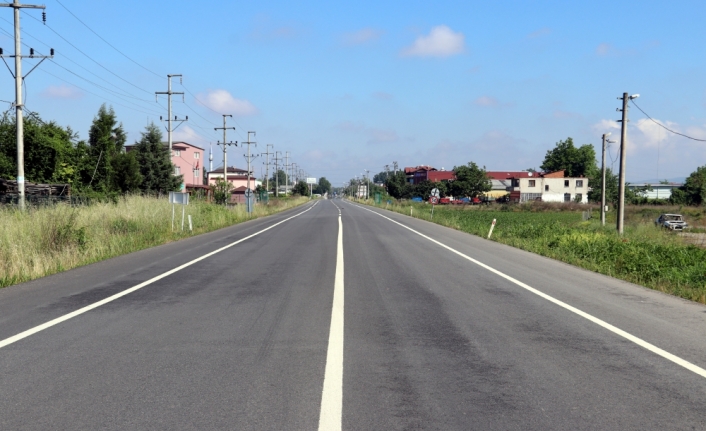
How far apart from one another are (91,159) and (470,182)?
276 ft

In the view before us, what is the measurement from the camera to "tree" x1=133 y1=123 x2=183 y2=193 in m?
56.6

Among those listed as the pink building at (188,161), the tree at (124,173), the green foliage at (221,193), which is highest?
the pink building at (188,161)

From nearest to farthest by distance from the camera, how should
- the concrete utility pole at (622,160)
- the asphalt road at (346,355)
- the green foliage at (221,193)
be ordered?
the asphalt road at (346,355)
the concrete utility pole at (622,160)
the green foliage at (221,193)

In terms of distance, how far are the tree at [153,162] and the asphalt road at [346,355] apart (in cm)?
4678

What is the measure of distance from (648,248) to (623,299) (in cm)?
849

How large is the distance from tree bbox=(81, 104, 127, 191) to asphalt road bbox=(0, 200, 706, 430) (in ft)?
131

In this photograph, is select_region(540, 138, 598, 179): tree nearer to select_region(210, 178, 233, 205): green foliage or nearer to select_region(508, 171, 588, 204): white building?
select_region(508, 171, 588, 204): white building

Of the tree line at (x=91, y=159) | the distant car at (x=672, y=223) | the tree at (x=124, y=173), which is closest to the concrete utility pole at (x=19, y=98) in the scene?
the tree line at (x=91, y=159)

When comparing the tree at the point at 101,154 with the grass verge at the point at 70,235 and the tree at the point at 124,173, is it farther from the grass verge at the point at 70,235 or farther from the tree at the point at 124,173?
the grass verge at the point at 70,235

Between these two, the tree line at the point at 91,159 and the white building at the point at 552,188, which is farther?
the white building at the point at 552,188

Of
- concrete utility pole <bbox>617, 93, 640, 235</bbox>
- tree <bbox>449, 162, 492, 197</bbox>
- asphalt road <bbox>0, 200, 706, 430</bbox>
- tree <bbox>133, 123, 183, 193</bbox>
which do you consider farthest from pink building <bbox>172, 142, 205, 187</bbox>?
asphalt road <bbox>0, 200, 706, 430</bbox>

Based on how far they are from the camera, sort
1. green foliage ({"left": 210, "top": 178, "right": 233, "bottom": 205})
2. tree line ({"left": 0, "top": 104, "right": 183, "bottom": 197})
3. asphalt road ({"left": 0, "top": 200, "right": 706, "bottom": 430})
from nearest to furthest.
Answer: asphalt road ({"left": 0, "top": 200, "right": 706, "bottom": 430}), tree line ({"left": 0, "top": 104, "right": 183, "bottom": 197}), green foliage ({"left": 210, "top": 178, "right": 233, "bottom": 205})

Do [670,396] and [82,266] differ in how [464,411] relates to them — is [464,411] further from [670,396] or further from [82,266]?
[82,266]

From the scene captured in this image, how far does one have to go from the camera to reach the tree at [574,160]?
147125mm
